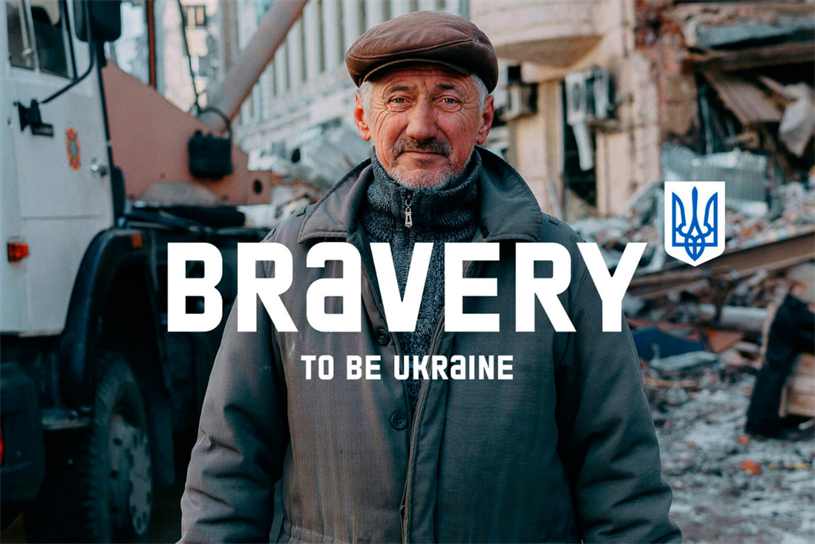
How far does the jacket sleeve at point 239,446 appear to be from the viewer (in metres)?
1.84

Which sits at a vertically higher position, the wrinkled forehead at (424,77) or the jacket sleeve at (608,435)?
the wrinkled forehead at (424,77)

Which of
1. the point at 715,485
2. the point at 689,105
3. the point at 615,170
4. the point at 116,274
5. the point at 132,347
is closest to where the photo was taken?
the point at 116,274

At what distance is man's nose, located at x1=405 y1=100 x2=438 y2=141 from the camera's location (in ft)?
6.16

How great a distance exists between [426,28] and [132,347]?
3.40 m

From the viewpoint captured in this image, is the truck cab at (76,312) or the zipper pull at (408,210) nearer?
the zipper pull at (408,210)

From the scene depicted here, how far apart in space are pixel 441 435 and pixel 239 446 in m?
0.44

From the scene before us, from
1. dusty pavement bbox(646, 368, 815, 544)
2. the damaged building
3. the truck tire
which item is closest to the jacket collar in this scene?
the truck tire

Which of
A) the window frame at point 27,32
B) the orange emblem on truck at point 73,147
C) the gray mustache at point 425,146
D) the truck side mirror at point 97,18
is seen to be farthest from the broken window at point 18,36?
the gray mustache at point 425,146

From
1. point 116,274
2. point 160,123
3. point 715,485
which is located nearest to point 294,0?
point 160,123

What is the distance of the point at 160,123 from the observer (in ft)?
18.9

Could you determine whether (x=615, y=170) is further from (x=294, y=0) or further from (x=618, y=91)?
(x=294, y=0)

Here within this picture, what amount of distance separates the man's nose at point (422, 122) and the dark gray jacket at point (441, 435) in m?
0.18

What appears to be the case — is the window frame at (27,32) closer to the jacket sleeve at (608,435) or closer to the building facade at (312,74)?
the jacket sleeve at (608,435)

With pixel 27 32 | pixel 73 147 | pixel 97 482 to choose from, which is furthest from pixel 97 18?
pixel 97 482
